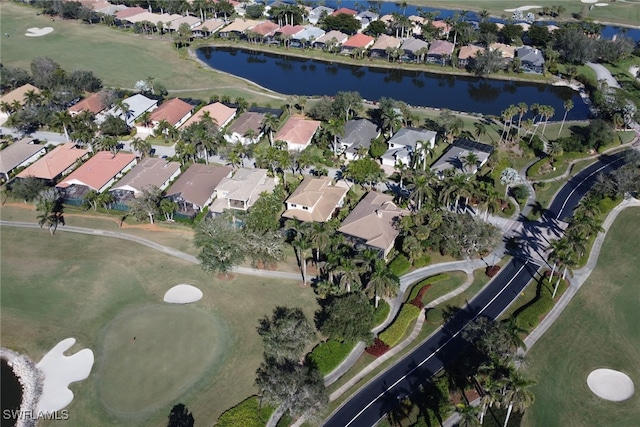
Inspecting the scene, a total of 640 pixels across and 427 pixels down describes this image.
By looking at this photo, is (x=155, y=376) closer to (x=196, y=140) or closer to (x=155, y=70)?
(x=196, y=140)

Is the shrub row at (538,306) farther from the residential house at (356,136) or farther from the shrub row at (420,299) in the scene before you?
the residential house at (356,136)

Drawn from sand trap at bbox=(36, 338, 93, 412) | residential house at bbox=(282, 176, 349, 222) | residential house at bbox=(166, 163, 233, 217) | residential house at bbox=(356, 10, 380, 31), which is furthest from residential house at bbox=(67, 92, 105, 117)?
residential house at bbox=(356, 10, 380, 31)

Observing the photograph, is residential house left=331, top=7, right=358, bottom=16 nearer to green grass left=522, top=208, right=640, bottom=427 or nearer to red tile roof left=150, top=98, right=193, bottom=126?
red tile roof left=150, top=98, right=193, bottom=126

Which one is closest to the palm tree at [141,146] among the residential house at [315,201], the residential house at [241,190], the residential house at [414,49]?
the residential house at [241,190]

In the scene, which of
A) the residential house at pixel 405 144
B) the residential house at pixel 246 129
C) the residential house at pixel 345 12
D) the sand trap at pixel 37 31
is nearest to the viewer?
the residential house at pixel 405 144

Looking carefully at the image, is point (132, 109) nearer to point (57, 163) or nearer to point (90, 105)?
point (90, 105)

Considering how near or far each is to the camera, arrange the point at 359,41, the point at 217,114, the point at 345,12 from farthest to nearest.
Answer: the point at 345,12, the point at 359,41, the point at 217,114

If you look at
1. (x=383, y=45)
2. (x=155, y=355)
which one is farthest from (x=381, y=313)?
(x=383, y=45)
